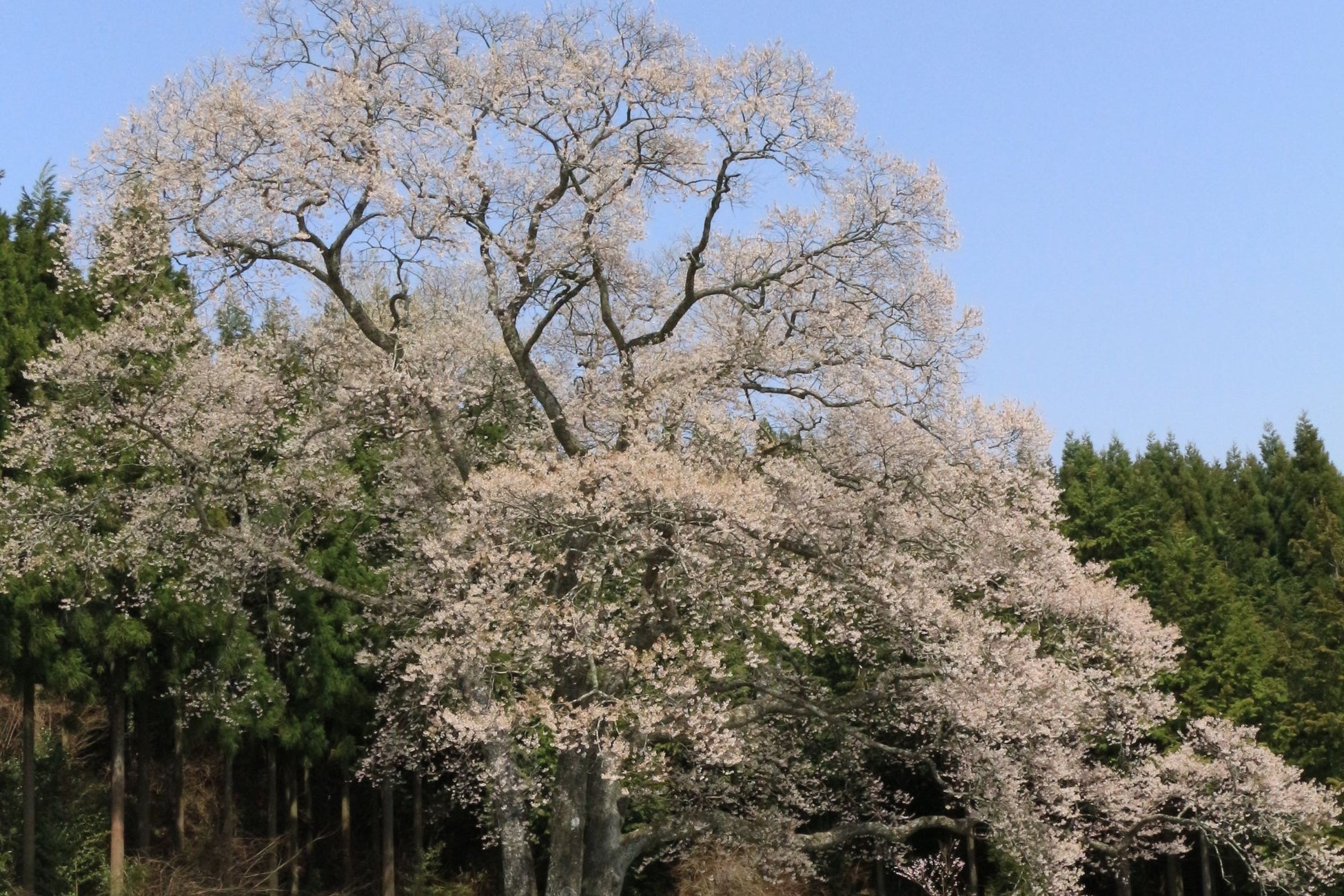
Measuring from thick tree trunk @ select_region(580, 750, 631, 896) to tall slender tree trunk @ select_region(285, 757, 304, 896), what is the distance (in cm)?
803

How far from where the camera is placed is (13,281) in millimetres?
17766

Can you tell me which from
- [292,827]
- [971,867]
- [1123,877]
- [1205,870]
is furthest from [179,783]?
[1205,870]

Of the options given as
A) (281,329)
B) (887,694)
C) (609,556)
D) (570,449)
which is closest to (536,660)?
(609,556)

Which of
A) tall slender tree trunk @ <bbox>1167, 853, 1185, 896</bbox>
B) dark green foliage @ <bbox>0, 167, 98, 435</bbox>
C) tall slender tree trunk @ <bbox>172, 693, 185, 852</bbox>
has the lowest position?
tall slender tree trunk @ <bbox>1167, 853, 1185, 896</bbox>

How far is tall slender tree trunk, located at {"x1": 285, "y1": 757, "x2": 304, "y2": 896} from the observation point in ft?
74.1

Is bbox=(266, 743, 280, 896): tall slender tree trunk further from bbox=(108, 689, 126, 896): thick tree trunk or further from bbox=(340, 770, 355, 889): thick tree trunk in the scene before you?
bbox=(108, 689, 126, 896): thick tree trunk

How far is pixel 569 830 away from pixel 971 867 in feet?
42.8

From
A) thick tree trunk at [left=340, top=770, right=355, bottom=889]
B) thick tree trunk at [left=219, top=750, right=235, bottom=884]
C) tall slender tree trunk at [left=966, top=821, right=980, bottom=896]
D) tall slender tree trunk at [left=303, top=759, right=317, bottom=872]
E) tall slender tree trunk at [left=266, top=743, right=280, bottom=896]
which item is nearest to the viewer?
thick tree trunk at [left=219, top=750, right=235, bottom=884]

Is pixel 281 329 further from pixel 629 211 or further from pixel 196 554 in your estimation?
pixel 629 211

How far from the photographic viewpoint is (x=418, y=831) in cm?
2448

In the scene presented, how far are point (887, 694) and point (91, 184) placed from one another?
37.2 ft

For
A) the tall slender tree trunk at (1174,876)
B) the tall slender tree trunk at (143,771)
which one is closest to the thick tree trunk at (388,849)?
the tall slender tree trunk at (143,771)

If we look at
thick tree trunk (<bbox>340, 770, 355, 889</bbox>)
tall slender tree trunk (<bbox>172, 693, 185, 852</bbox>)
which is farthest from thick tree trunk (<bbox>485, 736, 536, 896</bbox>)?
thick tree trunk (<bbox>340, 770, 355, 889</bbox>)

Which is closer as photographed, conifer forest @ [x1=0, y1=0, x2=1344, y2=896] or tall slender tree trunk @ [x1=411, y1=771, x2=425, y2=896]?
conifer forest @ [x1=0, y1=0, x2=1344, y2=896]
